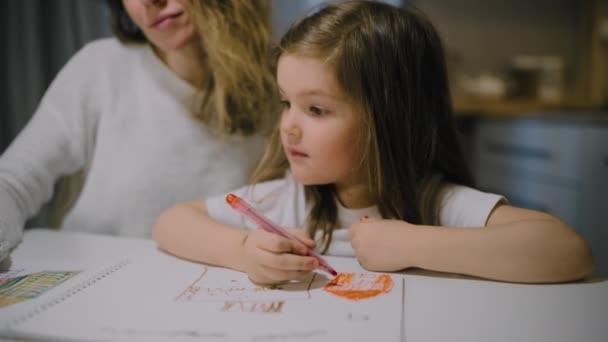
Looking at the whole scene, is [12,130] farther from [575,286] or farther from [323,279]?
[575,286]

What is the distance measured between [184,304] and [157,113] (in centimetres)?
50

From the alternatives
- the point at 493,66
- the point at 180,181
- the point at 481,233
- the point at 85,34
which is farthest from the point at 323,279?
the point at 493,66

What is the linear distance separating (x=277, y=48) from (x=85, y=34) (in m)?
0.34

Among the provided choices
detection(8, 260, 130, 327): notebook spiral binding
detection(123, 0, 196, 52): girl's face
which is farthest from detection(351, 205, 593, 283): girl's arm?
detection(123, 0, 196, 52): girl's face

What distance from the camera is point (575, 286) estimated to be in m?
0.60

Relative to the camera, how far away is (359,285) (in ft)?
1.92

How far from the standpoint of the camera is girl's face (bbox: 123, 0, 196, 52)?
81 cm

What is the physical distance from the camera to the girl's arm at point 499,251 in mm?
587

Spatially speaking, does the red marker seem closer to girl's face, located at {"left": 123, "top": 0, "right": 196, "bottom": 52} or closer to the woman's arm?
the woman's arm

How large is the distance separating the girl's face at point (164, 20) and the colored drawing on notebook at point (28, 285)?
1.39 feet

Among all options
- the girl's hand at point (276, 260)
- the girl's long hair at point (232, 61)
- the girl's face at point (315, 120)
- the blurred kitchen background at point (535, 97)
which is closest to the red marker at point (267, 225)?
the girl's hand at point (276, 260)

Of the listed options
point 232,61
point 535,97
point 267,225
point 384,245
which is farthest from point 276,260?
point 535,97

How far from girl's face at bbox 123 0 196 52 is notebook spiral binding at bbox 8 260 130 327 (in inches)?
15.5

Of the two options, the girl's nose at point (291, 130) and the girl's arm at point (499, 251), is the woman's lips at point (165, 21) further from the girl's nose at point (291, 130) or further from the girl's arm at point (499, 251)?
the girl's arm at point (499, 251)
